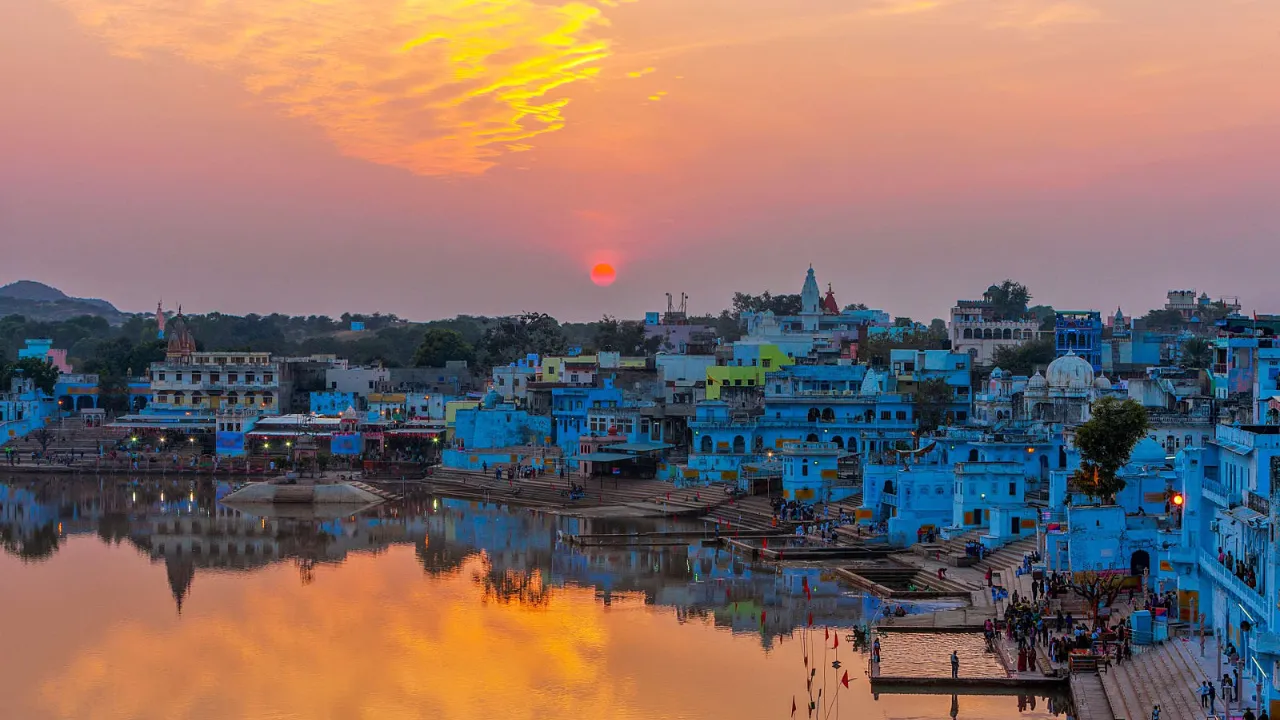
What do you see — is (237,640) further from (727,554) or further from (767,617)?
(727,554)

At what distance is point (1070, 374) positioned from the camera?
4559cm

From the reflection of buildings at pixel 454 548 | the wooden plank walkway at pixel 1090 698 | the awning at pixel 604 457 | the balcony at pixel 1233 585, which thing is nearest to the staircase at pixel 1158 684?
the wooden plank walkway at pixel 1090 698

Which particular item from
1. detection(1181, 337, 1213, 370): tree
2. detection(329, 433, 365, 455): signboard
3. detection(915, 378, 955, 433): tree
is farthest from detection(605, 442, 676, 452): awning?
detection(1181, 337, 1213, 370): tree

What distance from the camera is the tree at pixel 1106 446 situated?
30.5 metres

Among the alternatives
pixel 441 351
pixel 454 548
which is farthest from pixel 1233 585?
pixel 441 351

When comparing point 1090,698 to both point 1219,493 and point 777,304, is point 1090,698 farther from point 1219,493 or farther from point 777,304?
point 777,304

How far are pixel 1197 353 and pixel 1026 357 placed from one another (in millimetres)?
6407

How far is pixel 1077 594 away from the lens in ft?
91.4

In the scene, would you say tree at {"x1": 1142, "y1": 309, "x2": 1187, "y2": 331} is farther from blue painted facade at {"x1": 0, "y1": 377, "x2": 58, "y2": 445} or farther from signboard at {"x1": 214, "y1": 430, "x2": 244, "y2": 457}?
blue painted facade at {"x1": 0, "y1": 377, "x2": 58, "y2": 445}

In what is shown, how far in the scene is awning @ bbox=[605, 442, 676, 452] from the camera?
5425 cm

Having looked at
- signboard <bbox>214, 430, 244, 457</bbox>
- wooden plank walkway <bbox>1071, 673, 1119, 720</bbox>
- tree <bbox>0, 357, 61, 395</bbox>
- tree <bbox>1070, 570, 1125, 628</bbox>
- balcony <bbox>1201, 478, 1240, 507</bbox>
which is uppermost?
tree <bbox>0, 357, 61, 395</bbox>

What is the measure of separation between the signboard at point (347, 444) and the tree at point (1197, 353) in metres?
32.3

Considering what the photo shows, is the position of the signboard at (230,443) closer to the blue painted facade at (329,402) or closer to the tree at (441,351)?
the blue painted facade at (329,402)

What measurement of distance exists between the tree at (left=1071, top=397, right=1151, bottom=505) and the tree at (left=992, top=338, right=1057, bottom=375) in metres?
28.7
